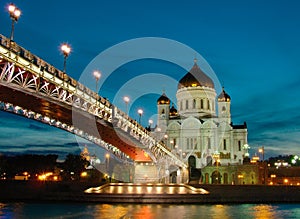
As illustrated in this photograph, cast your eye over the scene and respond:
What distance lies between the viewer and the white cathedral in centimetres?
8025

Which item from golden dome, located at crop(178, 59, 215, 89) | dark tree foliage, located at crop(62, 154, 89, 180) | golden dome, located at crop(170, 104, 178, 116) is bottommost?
dark tree foliage, located at crop(62, 154, 89, 180)

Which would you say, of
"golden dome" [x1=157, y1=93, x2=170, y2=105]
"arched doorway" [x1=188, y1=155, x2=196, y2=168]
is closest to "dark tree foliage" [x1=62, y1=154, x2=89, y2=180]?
"arched doorway" [x1=188, y1=155, x2=196, y2=168]

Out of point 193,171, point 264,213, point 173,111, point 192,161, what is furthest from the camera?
point 173,111

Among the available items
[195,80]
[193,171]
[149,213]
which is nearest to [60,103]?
[149,213]

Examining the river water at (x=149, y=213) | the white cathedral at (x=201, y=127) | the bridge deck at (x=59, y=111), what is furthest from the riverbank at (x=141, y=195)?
the white cathedral at (x=201, y=127)

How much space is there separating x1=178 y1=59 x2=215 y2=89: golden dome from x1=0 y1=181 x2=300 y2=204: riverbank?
44.1m

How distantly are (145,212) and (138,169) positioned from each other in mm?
31447

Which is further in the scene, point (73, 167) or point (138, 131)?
point (73, 167)

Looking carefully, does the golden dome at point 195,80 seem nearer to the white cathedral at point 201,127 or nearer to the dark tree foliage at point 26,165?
the white cathedral at point 201,127

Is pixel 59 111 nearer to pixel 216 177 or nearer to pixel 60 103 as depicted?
pixel 60 103

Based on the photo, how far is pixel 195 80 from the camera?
85125 millimetres

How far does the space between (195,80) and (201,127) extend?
11.3m

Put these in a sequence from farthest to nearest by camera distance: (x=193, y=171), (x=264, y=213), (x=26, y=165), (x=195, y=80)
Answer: (x=195, y=80)
(x=193, y=171)
(x=26, y=165)
(x=264, y=213)

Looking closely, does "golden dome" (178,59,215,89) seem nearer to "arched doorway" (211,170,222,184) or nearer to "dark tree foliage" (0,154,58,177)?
"arched doorway" (211,170,222,184)
